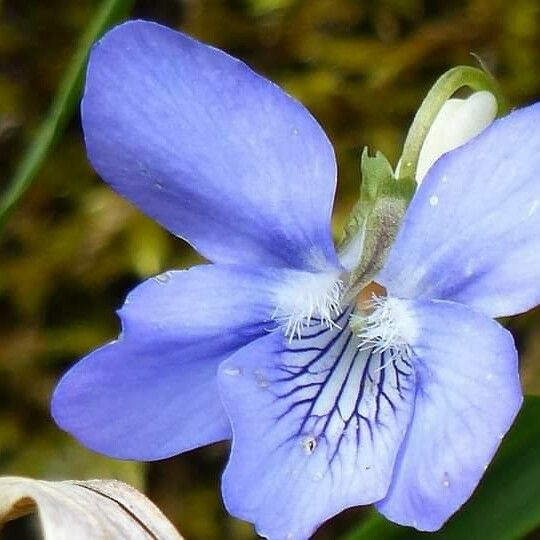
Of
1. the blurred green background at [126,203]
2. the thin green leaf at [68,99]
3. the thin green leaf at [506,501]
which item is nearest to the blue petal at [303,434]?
the thin green leaf at [506,501]

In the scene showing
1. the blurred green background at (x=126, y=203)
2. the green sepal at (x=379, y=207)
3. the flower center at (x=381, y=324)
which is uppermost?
the green sepal at (x=379, y=207)

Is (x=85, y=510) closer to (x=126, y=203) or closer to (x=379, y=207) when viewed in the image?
(x=379, y=207)

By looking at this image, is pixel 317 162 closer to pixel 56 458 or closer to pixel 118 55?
pixel 118 55

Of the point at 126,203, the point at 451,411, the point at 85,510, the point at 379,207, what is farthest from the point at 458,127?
the point at 126,203

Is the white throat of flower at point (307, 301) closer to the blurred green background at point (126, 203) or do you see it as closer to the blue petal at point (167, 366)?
the blue petal at point (167, 366)

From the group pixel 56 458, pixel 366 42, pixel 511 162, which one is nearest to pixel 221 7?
pixel 366 42
